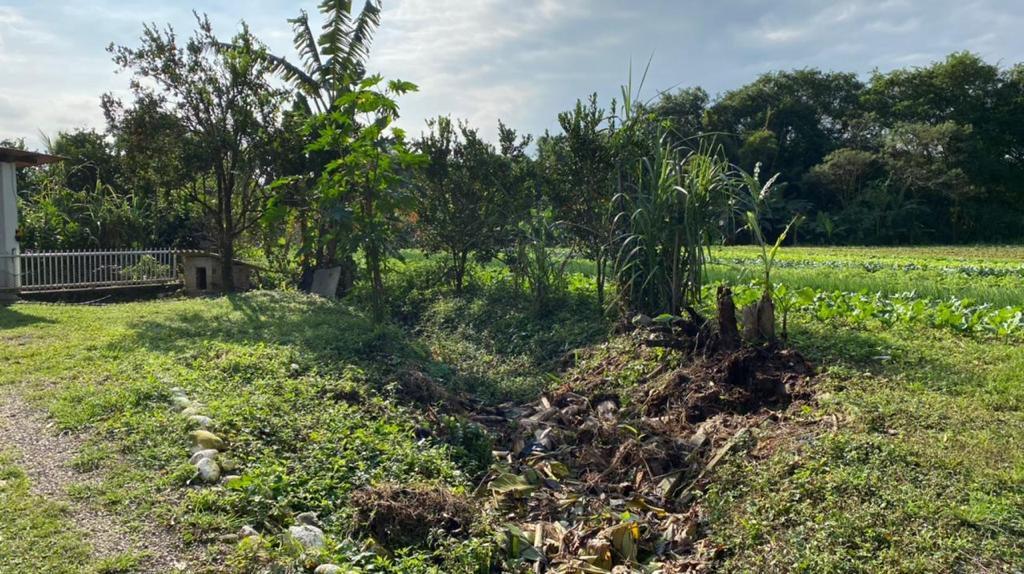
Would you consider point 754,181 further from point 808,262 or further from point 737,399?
point 808,262

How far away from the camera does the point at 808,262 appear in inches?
722

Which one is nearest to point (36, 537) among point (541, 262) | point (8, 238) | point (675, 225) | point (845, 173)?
point (675, 225)

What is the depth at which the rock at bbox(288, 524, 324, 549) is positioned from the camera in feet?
10.6

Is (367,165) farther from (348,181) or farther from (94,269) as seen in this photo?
(94,269)

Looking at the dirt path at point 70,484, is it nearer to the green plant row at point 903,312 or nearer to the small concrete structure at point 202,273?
the green plant row at point 903,312

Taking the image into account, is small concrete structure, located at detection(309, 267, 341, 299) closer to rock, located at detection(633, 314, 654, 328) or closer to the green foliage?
the green foliage

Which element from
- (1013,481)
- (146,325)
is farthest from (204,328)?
(1013,481)

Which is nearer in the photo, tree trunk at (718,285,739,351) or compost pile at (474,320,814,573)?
compost pile at (474,320,814,573)

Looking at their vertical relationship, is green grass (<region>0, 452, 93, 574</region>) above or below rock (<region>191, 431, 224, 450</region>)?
below

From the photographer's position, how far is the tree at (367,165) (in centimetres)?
848

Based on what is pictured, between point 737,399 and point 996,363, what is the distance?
6.95ft

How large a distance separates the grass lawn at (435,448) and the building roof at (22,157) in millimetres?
5865

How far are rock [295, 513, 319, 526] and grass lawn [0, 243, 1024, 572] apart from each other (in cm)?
7

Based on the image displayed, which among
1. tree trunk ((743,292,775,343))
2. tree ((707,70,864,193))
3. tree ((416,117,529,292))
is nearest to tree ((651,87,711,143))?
tree ((707,70,864,193))
